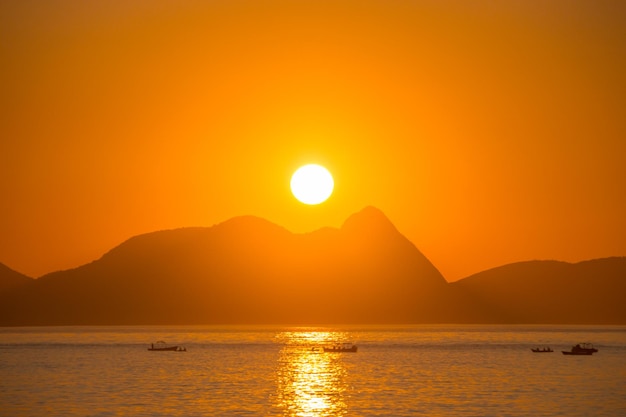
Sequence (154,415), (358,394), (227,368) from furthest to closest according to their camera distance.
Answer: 1. (227,368)
2. (358,394)
3. (154,415)

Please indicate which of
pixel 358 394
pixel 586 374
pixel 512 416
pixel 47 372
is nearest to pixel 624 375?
pixel 586 374

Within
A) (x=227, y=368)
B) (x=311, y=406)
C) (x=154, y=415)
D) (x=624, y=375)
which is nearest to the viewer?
(x=154, y=415)

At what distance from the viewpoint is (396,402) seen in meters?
94.4

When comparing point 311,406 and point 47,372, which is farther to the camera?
point 47,372

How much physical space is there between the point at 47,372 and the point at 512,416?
8271 centimetres

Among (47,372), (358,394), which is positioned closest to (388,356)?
(47,372)

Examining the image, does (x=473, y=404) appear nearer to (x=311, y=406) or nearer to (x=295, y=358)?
(x=311, y=406)

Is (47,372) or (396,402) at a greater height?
(47,372)

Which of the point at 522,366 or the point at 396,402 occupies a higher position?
the point at 522,366

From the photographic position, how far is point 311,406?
92.6m

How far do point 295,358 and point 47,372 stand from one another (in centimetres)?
5978

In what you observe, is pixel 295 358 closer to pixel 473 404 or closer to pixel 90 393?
pixel 90 393

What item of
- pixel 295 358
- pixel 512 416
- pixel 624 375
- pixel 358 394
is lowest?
pixel 512 416

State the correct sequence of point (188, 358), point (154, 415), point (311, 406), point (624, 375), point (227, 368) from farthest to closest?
point (188, 358) → point (227, 368) → point (624, 375) → point (311, 406) → point (154, 415)
